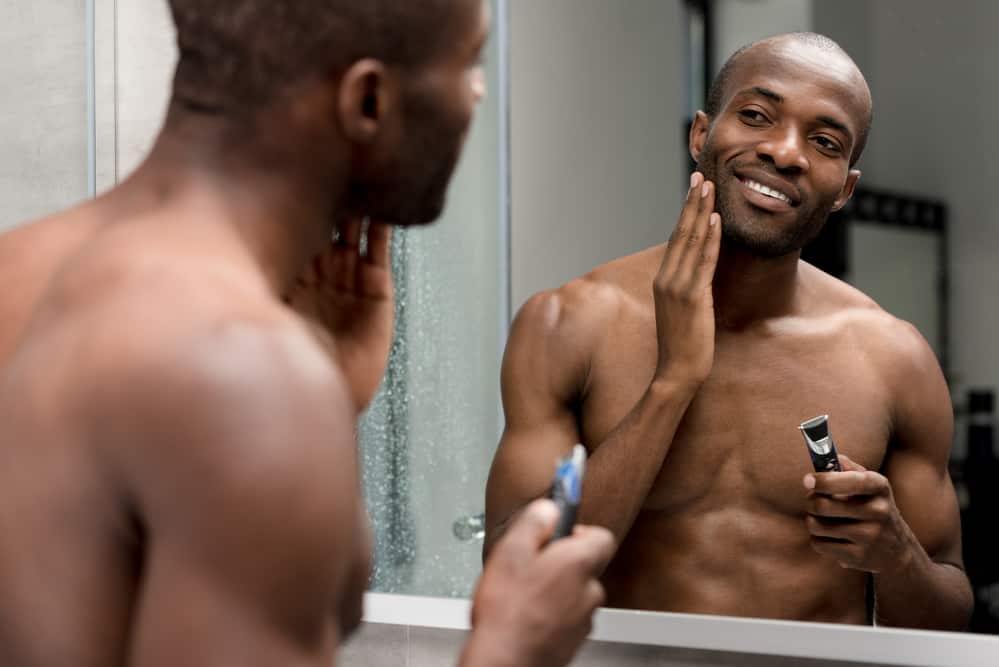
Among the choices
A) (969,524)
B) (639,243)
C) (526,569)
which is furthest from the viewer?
(639,243)

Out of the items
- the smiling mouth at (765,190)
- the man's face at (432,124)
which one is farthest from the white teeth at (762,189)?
the man's face at (432,124)

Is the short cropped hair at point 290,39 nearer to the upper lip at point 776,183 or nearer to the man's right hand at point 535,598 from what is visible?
the man's right hand at point 535,598

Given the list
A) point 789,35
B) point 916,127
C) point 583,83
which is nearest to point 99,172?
point 583,83

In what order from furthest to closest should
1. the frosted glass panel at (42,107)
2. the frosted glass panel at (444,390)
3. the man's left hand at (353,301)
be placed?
the frosted glass panel at (42,107)
the frosted glass panel at (444,390)
the man's left hand at (353,301)

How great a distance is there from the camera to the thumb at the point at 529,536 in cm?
69

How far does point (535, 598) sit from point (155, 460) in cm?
23

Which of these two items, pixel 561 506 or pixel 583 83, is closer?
pixel 561 506

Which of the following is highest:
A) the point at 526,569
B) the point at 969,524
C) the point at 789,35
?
the point at 789,35

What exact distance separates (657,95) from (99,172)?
0.88 m

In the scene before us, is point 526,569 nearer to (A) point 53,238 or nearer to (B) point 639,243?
(A) point 53,238

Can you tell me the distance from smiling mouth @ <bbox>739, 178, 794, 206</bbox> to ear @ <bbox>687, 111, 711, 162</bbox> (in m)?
0.07

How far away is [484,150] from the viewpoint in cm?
161

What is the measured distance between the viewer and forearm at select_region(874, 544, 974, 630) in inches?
52.3

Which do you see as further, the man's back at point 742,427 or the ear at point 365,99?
the man's back at point 742,427
